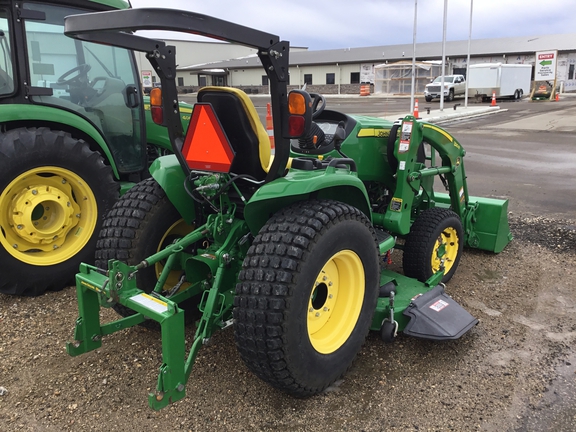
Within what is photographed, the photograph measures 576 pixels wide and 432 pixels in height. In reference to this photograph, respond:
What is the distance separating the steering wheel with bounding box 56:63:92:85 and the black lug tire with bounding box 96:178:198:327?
1834 millimetres

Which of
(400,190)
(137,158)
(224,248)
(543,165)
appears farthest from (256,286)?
(543,165)

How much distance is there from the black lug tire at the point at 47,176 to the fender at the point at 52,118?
5.1 inches

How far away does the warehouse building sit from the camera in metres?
36.2

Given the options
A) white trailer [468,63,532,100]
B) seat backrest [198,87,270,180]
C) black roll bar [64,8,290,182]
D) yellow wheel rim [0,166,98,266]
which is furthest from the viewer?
white trailer [468,63,532,100]

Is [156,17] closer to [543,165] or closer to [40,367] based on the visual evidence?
[40,367]

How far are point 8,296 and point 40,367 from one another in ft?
4.06

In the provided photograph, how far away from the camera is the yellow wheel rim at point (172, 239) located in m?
3.11

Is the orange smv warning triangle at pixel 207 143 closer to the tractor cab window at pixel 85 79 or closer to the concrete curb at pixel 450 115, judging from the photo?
the tractor cab window at pixel 85 79

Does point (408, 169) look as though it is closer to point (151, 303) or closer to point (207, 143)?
point (207, 143)

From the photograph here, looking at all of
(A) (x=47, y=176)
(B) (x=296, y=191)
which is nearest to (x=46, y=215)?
(A) (x=47, y=176)

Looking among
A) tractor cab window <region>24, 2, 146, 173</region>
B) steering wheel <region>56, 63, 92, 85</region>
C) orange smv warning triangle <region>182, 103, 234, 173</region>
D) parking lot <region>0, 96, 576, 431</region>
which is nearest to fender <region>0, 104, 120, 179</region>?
tractor cab window <region>24, 2, 146, 173</region>

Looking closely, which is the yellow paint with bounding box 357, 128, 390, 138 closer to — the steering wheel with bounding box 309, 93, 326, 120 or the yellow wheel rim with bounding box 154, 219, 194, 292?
the steering wheel with bounding box 309, 93, 326, 120

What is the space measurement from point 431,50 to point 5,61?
43.8 m

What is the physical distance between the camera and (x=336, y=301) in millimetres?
2875
